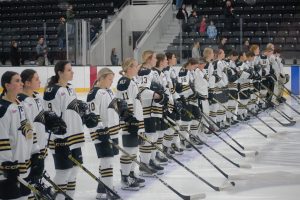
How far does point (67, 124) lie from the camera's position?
4691mm

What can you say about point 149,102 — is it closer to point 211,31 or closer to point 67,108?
point 67,108

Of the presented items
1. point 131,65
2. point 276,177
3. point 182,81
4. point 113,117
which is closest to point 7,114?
point 113,117

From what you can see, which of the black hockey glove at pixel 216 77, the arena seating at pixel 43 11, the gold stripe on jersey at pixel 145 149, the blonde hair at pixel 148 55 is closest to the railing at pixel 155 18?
the arena seating at pixel 43 11

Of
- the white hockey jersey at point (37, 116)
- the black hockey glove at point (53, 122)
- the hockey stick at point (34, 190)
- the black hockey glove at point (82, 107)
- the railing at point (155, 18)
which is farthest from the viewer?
the railing at point (155, 18)

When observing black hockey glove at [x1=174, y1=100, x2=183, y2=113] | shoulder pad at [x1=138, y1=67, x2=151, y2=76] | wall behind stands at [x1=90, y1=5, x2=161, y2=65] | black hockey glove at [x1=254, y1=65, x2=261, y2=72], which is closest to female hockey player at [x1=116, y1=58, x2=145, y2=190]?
shoulder pad at [x1=138, y1=67, x2=151, y2=76]

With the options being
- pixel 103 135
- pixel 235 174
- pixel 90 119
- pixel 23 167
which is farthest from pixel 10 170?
pixel 235 174

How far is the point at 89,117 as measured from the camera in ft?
16.2

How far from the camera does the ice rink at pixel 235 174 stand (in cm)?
559

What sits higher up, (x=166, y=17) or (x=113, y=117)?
(x=166, y=17)

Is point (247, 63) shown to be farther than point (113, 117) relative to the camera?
→ Yes

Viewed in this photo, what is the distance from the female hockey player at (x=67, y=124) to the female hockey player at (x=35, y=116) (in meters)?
0.18

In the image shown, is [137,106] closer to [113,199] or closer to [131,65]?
[131,65]

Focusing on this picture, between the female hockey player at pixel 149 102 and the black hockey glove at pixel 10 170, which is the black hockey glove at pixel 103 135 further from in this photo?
the black hockey glove at pixel 10 170

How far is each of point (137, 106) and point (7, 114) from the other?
6.95 feet
